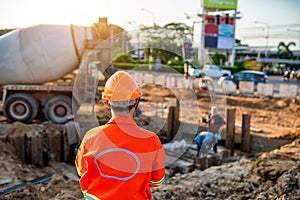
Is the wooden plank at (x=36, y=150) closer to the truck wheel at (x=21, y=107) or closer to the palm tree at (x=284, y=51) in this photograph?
the truck wheel at (x=21, y=107)

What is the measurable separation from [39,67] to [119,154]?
876cm

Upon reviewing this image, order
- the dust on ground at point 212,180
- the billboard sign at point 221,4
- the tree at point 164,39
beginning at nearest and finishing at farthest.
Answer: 1. the dust on ground at point 212,180
2. the tree at point 164,39
3. the billboard sign at point 221,4

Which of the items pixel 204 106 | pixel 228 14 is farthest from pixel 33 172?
pixel 228 14

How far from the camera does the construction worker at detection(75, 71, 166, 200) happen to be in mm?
2092

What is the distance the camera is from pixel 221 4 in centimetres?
4284

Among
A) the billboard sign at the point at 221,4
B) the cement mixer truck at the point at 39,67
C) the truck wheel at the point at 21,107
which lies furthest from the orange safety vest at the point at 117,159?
the billboard sign at the point at 221,4

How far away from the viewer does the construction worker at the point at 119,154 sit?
2.09m

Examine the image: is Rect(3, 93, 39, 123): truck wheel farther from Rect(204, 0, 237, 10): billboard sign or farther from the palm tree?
the palm tree

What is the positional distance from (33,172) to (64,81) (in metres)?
4.83

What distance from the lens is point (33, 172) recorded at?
271 inches

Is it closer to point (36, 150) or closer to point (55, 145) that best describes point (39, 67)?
point (55, 145)

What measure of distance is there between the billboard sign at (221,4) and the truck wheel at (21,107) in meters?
35.6

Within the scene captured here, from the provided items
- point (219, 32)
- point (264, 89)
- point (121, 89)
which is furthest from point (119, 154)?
point (219, 32)

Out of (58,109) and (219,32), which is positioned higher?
(219,32)
